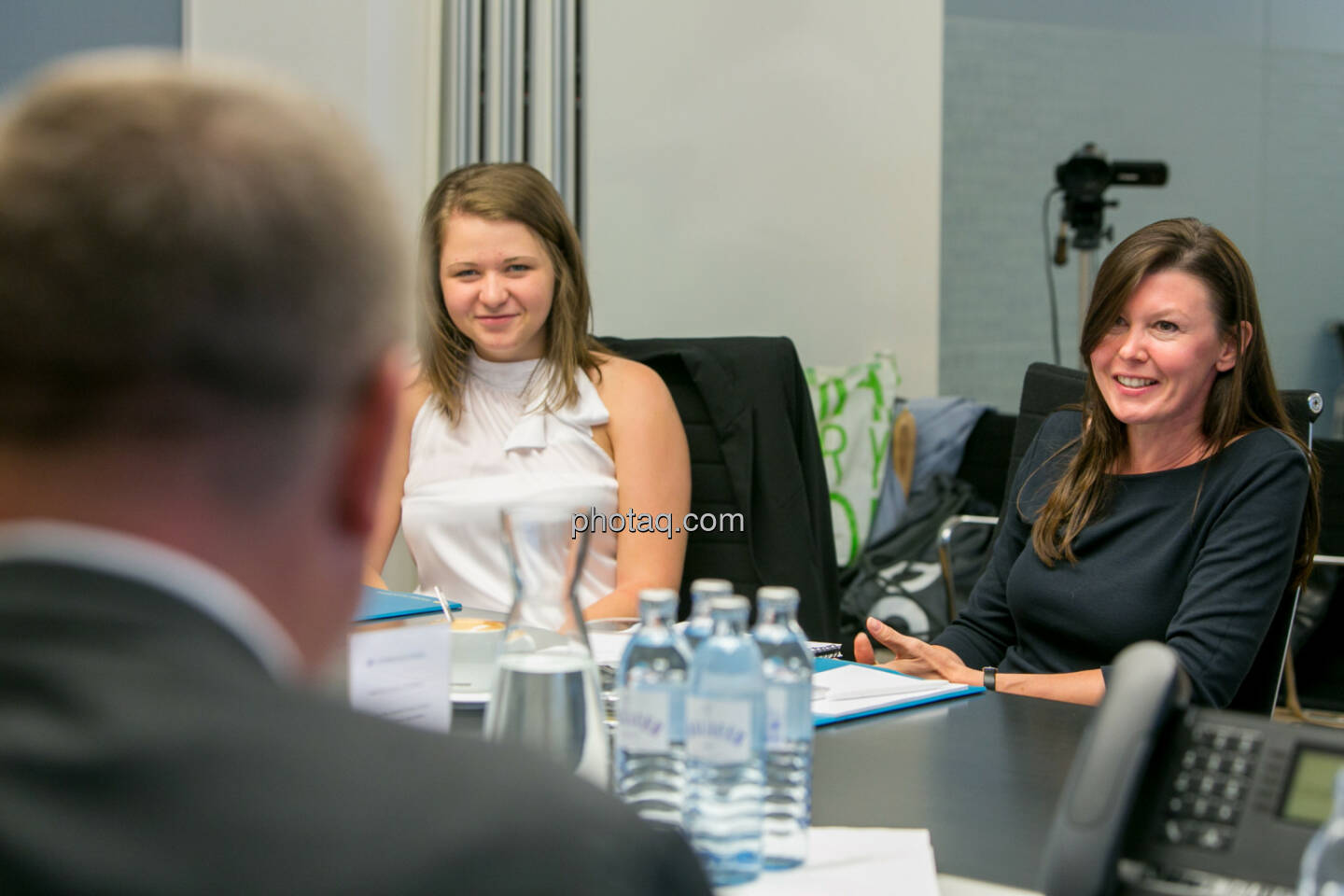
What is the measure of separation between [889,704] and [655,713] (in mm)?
541

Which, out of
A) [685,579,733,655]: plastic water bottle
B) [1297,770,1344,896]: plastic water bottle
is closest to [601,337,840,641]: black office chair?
[685,579,733,655]: plastic water bottle

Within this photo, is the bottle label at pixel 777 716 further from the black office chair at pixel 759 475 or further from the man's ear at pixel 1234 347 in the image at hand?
the black office chair at pixel 759 475

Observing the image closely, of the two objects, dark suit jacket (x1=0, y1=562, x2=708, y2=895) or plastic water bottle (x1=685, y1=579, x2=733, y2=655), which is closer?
dark suit jacket (x1=0, y1=562, x2=708, y2=895)

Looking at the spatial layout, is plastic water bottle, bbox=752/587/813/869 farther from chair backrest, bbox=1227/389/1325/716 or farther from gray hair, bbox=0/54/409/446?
chair backrest, bbox=1227/389/1325/716

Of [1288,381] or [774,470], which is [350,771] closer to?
[774,470]

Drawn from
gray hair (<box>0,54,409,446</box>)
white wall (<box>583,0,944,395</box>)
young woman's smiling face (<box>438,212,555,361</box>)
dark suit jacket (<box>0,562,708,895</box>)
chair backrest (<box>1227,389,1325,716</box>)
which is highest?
white wall (<box>583,0,944,395</box>)

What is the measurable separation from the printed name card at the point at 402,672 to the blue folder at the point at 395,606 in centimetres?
61

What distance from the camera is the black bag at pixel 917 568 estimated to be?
3.46 metres

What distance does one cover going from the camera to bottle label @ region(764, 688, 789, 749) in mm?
969

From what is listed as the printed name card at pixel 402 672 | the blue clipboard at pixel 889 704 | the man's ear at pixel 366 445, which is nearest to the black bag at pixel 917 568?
the blue clipboard at pixel 889 704

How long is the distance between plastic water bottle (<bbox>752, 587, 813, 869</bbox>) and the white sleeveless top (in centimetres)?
138

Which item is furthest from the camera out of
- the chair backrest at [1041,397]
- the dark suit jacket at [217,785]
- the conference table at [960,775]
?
the chair backrest at [1041,397]

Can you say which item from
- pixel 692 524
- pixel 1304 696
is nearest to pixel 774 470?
pixel 692 524

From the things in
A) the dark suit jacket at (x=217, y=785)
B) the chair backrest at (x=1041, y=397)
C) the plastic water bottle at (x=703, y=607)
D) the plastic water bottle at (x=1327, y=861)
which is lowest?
the plastic water bottle at (x=1327, y=861)
